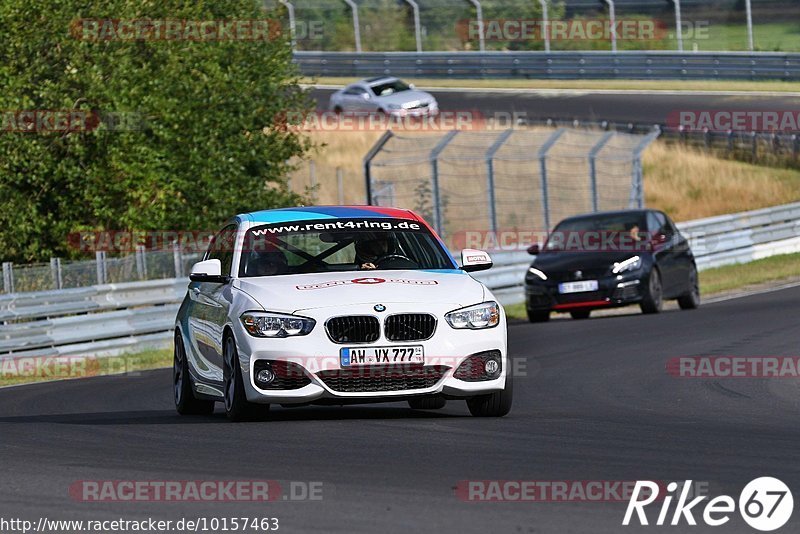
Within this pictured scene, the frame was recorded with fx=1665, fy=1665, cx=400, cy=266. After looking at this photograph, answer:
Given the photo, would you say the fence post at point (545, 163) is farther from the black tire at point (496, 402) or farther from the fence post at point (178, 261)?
the black tire at point (496, 402)

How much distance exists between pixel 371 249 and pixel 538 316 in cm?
1196

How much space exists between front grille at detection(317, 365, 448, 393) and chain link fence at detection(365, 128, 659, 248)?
15.8 m

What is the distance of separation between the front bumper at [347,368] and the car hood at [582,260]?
11956mm

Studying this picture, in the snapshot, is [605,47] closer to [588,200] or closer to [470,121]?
[470,121]

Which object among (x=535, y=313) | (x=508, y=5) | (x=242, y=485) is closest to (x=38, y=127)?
(x=535, y=313)

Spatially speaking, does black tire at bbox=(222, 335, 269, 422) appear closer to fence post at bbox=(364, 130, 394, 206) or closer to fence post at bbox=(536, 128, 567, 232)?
fence post at bbox=(364, 130, 394, 206)

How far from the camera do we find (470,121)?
46.1 meters

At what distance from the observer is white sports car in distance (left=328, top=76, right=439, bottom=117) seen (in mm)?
49156

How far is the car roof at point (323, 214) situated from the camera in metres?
11.9

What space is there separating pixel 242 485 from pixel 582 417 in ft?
11.9

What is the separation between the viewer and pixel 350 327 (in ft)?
34.4

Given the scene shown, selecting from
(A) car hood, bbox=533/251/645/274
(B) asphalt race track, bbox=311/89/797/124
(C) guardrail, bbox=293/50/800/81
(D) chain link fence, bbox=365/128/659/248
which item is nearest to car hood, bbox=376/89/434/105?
(B) asphalt race track, bbox=311/89/797/124

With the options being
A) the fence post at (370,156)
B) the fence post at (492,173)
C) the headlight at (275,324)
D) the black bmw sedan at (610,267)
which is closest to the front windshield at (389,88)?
the fence post at (492,173)

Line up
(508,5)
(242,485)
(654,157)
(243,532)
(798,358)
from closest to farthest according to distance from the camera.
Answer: (243,532) < (242,485) < (798,358) < (654,157) < (508,5)
